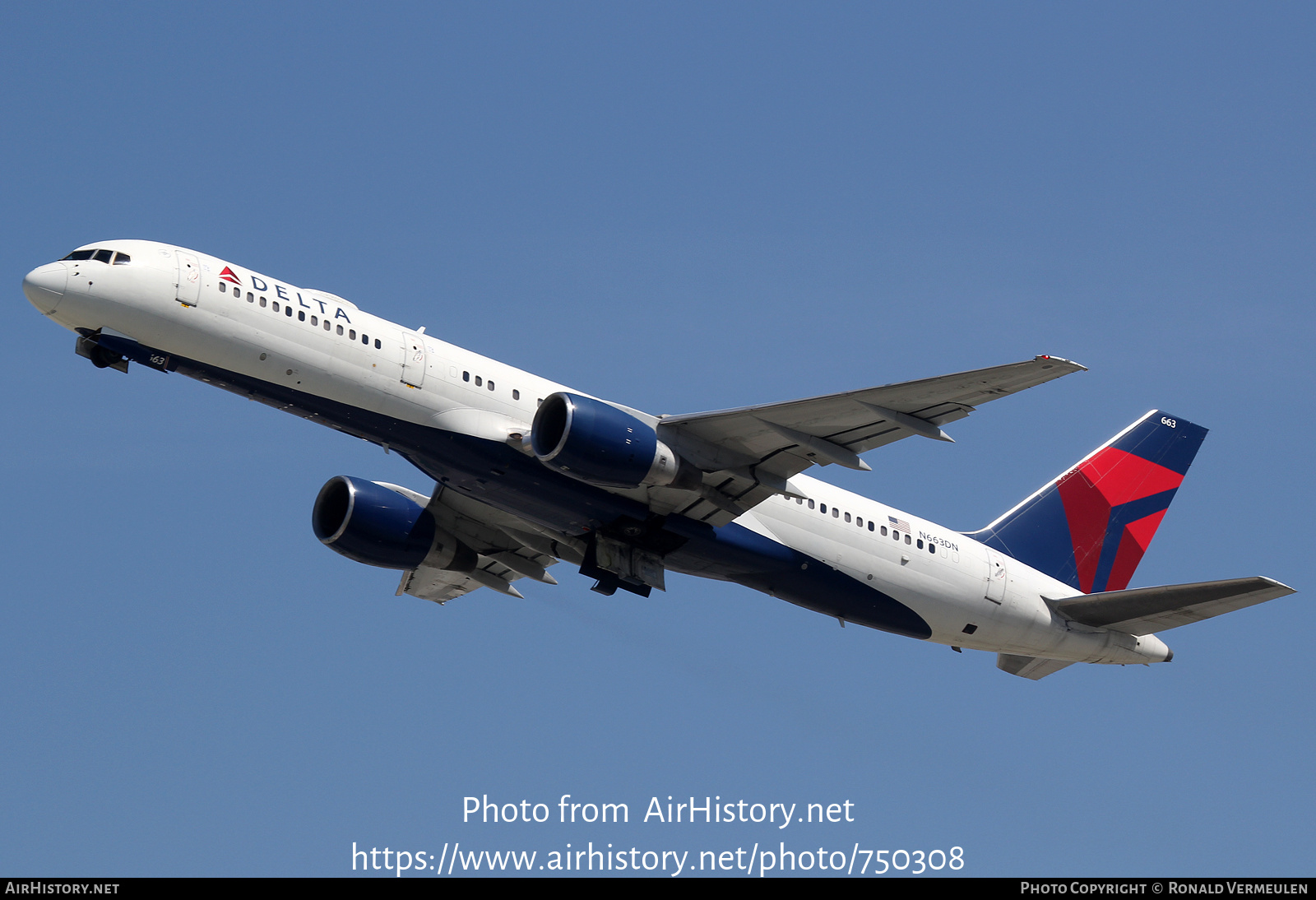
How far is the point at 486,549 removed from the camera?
4091 centimetres

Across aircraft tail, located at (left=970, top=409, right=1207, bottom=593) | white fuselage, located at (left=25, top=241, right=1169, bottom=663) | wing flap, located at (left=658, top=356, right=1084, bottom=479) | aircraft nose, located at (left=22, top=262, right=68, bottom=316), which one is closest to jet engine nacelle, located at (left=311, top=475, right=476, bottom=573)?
white fuselage, located at (left=25, top=241, right=1169, bottom=663)

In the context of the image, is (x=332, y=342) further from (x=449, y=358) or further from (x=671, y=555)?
(x=671, y=555)

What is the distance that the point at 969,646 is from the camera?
39.9 metres

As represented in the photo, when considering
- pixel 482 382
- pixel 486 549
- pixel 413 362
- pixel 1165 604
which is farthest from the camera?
pixel 486 549

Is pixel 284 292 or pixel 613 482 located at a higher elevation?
A: pixel 284 292

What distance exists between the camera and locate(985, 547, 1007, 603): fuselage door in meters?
39.3

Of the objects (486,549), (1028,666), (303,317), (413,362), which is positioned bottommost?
(1028,666)

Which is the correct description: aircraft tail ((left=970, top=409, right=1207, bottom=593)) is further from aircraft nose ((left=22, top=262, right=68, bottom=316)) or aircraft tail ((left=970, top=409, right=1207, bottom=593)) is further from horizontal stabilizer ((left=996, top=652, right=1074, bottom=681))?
aircraft nose ((left=22, top=262, right=68, bottom=316))

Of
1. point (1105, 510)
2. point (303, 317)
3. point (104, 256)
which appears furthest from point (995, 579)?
point (104, 256)

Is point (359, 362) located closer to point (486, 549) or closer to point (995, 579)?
point (486, 549)

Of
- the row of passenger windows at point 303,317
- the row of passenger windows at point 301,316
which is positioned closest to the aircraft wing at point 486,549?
the row of passenger windows at point 303,317

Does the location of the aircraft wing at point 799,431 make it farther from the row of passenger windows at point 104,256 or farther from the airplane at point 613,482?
the row of passenger windows at point 104,256

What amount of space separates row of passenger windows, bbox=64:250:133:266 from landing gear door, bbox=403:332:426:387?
6104mm

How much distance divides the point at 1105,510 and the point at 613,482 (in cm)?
1819
